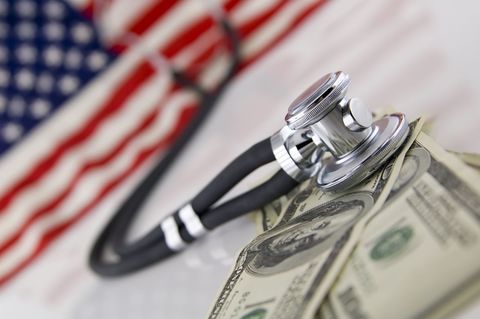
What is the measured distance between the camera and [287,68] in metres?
1.07

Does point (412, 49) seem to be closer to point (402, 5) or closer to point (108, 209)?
point (402, 5)

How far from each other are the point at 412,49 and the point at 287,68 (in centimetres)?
25

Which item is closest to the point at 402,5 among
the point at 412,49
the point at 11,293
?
the point at 412,49

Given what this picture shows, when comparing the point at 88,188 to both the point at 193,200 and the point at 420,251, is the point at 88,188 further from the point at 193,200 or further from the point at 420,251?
the point at 420,251

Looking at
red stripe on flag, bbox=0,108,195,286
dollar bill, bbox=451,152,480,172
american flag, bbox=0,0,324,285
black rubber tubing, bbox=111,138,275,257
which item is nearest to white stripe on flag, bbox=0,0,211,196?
american flag, bbox=0,0,324,285

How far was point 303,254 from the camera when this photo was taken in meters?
0.57

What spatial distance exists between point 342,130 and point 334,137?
11mm

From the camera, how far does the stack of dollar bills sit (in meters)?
0.42

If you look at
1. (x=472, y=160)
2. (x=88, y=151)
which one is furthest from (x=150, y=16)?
(x=472, y=160)

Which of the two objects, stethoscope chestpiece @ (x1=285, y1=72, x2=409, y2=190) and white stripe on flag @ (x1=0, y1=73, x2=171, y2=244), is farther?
white stripe on flag @ (x1=0, y1=73, x2=171, y2=244)

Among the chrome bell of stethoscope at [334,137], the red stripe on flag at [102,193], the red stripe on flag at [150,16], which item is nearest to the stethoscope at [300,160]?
the chrome bell of stethoscope at [334,137]

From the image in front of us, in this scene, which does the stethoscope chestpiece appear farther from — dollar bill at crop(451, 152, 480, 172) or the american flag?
the american flag

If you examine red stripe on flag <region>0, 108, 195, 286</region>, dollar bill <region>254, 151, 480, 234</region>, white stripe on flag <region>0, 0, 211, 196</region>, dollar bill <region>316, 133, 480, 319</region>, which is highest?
white stripe on flag <region>0, 0, 211, 196</region>

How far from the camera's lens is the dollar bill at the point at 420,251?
1.35 ft
